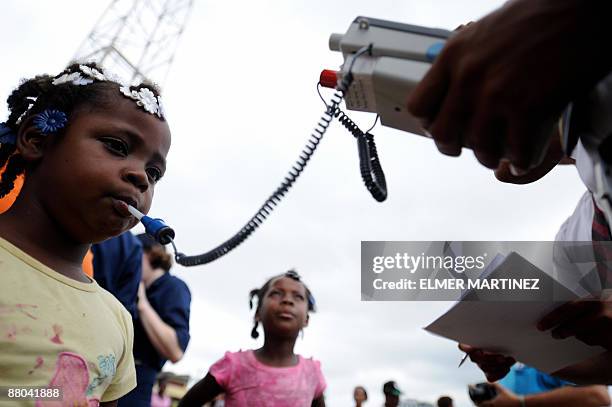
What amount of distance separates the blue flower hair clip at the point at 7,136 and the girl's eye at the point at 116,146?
0.31 m

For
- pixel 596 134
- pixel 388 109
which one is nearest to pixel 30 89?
pixel 388 109

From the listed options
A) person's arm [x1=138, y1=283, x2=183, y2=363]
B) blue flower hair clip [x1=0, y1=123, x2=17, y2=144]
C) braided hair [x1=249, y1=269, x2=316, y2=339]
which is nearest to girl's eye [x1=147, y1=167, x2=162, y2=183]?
blue flower hair clip [x1=0, y1=123, x2=17, y2=144]

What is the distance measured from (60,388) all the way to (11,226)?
Result: 428mm

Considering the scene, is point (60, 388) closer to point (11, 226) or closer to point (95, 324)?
point (95, 324)

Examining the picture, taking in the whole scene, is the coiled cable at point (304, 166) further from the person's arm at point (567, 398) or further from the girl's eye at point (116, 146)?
the person's arm at point (567, 398)

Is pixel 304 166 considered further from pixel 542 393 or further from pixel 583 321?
pixel 542 393

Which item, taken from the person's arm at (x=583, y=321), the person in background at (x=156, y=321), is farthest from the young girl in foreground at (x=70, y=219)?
the person's arm at (x=583, y=321)

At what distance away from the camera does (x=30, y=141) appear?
1.51 m

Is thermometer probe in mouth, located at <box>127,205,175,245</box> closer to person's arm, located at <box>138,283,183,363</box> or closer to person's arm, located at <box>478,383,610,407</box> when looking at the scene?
person's arm, located at <box>138,283,183,363</box>

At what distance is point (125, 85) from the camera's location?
5.46ft

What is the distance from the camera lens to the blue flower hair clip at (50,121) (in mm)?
1483

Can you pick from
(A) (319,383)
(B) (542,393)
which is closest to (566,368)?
(B) (542,393)

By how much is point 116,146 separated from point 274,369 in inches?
74.2

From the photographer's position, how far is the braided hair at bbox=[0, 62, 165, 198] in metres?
1.55
